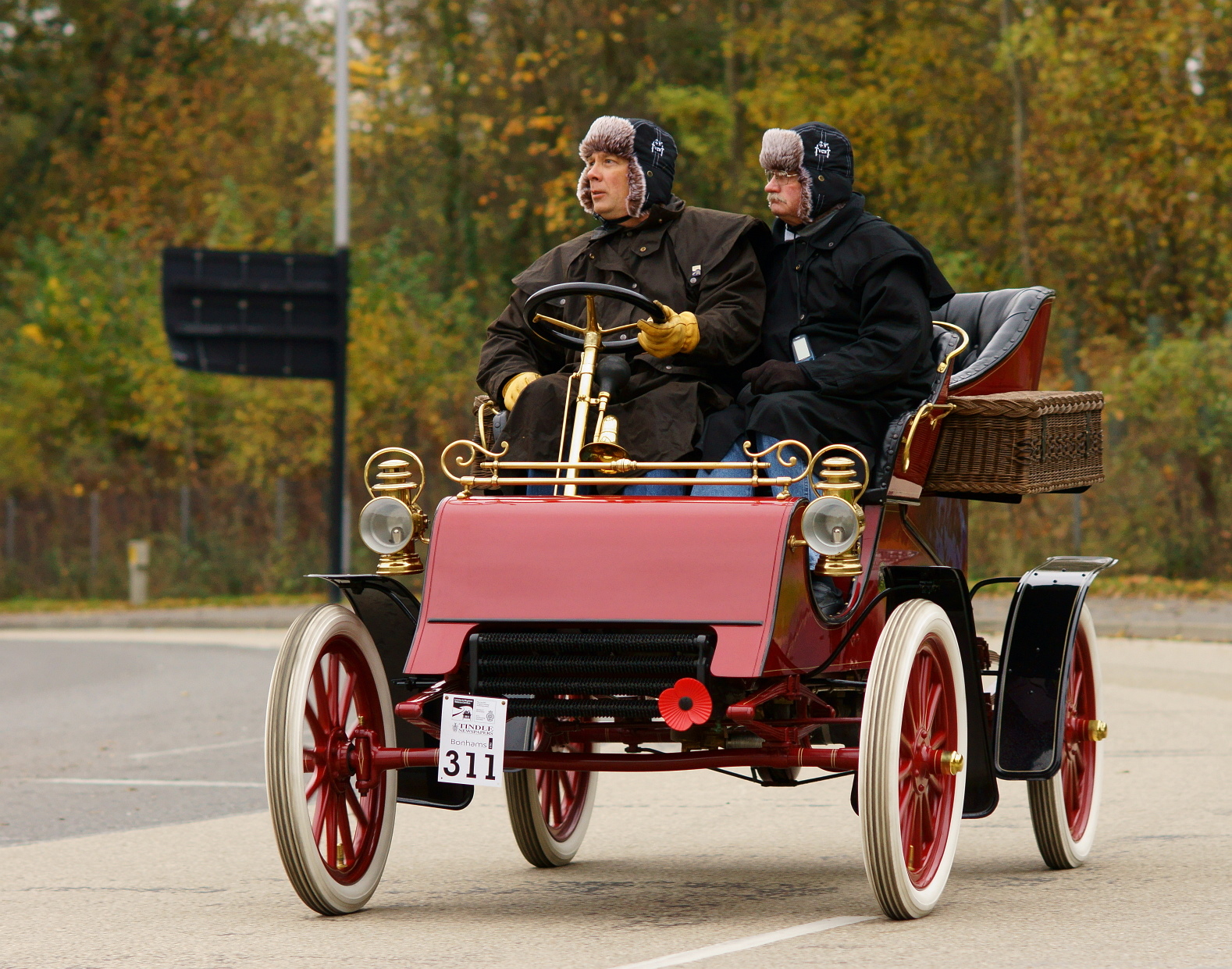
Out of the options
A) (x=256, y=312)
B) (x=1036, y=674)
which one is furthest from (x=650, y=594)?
(x=256, y=312)

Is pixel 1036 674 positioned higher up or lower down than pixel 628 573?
lower down

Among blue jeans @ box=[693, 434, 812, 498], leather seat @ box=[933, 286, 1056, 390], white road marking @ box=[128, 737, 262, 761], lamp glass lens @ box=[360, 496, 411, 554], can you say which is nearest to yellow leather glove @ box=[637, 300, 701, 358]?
blue jeans @ box=[693, 434, 812, 498]

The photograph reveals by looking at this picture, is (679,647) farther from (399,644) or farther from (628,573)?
(399,644)

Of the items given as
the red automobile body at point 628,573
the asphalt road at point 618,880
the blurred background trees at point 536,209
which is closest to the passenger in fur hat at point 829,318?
the red automobile body at point 628,573

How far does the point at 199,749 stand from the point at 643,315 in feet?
20.9

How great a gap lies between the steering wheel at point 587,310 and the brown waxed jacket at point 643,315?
0.09 m

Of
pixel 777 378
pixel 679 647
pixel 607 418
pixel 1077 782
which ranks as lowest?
pixel 1077 782

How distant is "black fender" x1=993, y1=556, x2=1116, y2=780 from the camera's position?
6.51 meters

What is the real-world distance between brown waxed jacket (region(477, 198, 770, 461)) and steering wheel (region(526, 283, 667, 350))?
3.5 inches

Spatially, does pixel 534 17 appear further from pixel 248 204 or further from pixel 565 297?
pixel 565 297

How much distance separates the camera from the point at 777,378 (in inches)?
256

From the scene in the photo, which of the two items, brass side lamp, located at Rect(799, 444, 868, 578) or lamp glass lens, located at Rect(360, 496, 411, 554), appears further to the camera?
lamp glass lens, located at Rect(360, 496, 411, 554)

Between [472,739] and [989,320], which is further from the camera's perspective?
[989,320]

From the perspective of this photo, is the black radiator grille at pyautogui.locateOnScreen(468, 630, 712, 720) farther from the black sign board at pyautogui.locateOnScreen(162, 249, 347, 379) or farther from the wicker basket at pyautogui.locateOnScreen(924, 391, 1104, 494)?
the black sign board at pyautogui.locateOnScreen(162, 249, 347, 379)
